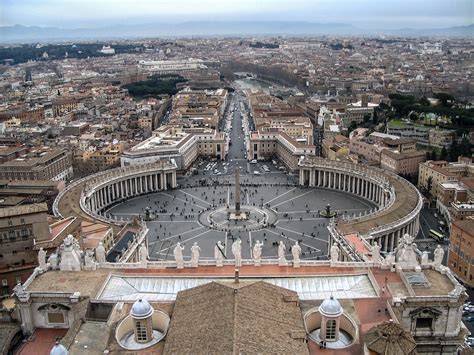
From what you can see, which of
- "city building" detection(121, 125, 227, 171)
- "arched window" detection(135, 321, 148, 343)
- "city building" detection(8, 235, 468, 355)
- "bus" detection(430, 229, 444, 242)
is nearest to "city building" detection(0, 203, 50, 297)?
"city building" detection(8, 235, 468, 355)

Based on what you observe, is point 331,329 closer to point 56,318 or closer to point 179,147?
point 56,318

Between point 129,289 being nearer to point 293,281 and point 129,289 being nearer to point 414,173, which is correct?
point 293,281

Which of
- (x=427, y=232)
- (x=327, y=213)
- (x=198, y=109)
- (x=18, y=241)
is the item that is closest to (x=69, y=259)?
(x=18, y=241)

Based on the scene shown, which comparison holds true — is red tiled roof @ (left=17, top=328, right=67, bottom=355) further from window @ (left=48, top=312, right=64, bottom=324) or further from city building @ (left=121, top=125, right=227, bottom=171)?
city building @ (left=121, top=125, right=227, bottom=171)

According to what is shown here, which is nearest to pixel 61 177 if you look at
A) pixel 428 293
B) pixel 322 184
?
pixel 322 184

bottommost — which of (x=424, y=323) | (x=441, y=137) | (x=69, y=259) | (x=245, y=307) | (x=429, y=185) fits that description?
(x=429, y=185)
